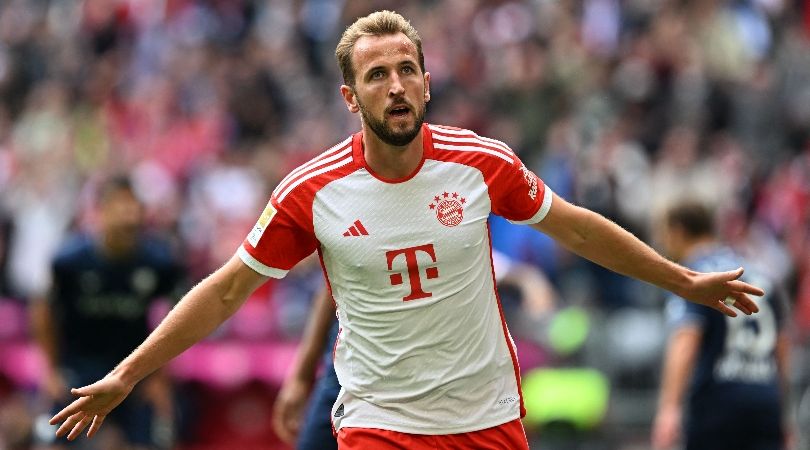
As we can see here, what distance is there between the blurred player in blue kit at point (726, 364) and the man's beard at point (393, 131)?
299 cm

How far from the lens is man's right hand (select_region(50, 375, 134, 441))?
602cm

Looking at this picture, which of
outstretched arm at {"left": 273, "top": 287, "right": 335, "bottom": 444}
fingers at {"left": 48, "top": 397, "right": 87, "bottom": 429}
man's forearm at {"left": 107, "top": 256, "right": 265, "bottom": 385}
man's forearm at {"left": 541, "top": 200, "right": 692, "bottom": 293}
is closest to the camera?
fingers at {"left": 48, "top": 397, "right": 87, "bottom": 429}

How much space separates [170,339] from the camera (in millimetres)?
6156

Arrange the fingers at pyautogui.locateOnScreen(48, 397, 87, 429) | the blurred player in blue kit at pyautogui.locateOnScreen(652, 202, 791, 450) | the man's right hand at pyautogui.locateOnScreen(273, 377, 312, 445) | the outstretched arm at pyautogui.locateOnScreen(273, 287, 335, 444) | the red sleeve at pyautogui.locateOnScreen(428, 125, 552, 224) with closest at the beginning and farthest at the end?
the fingers at pyautogui.locateOnScreen(48, 397, 87, 429) → the red sleeve at pyautogui.locateOnScreen(428, 125, 552, 224) → the outstretched arm at pyautogui.locateOnScreen(273, 287, 335, 444) → the man's right hand at pyautogui.locateOnScreen(273, 377, 312, 445) → the blurred player in blue kit at pyautogui.locateOnScreen(652, 202, 791, 450)

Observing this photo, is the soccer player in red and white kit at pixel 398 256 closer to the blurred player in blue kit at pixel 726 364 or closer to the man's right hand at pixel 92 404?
the man's right hand at pixel 92 404

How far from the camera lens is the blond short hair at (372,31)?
619 cm

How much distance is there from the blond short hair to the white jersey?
30 cm

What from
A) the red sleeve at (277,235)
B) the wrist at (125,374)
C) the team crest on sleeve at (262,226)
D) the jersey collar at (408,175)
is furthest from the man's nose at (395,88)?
the wrist at (125,374)

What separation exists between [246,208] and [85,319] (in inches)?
239

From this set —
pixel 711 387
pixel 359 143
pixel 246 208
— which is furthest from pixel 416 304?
pixel 246 208

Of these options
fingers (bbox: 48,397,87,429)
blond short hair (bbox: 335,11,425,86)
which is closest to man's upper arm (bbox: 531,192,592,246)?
blond short hair (bbox: 335,11,425,86)

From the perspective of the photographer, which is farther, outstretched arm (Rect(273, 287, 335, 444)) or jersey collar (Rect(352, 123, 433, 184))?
outstretched arm (Rect(273, 287, 335, 444))

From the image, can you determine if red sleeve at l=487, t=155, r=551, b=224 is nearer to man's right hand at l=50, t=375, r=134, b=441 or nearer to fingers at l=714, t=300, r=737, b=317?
fingers at l=714, t=300, r=737, b=317

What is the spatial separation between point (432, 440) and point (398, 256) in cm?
75
